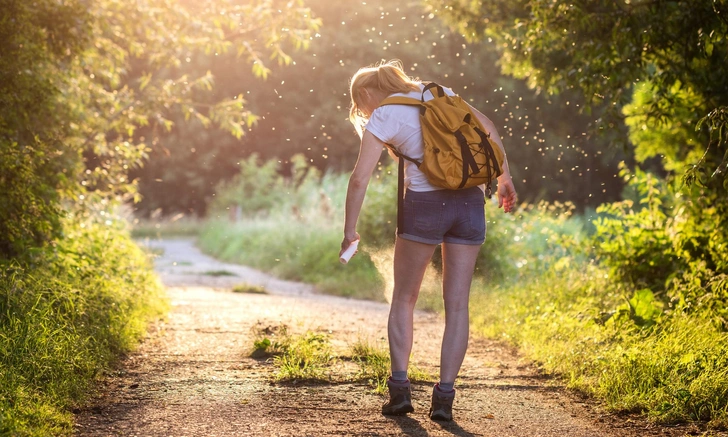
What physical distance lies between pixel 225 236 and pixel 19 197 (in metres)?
16.4

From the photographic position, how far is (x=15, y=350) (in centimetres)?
469

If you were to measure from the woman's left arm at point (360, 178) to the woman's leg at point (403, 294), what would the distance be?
0.28m

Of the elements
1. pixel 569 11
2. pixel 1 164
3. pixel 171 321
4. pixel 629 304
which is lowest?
pixel 171 321

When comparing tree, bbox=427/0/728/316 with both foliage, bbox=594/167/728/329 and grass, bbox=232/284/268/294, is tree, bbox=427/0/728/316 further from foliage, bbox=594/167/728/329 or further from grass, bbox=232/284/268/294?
grass, bbox=232/284/268/294

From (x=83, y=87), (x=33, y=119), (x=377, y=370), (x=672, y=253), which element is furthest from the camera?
(x=83, y=87)

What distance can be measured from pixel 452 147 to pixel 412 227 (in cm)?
45

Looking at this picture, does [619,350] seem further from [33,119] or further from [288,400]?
[33,119]

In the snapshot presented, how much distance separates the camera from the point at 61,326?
535 centimetres

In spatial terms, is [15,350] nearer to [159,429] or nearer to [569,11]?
[159,429]

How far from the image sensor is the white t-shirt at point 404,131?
4.26 metres

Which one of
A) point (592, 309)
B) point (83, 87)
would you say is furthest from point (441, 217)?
point (83, 87)

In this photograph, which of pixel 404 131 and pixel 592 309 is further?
pixel 592 309

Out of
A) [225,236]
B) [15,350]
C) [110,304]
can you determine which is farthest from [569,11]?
[225,236]

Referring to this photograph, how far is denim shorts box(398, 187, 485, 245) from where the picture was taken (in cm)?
429
